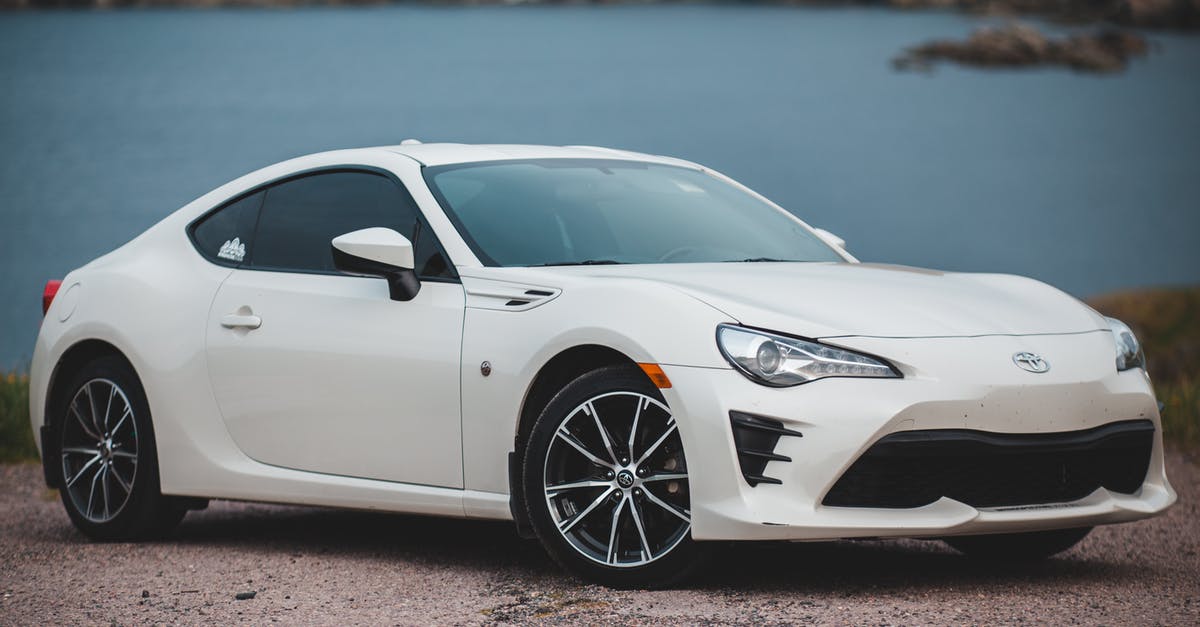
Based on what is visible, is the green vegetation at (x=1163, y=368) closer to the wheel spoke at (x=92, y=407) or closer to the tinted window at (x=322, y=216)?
the wheel spoke at (x=92, y=407)

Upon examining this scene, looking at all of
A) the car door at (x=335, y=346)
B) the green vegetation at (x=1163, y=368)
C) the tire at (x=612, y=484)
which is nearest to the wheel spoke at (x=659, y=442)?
the tire at (x=612, y=484)

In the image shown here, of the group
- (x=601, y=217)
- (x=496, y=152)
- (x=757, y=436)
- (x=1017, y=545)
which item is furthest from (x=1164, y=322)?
(x=757, y=436)

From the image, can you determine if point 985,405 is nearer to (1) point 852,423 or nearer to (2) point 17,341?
(1) point 852,423

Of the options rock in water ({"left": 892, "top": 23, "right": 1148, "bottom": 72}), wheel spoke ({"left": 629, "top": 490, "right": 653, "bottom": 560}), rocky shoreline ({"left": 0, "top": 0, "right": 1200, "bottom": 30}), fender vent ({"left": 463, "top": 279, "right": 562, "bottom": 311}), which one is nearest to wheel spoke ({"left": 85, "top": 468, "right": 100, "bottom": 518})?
fender vent ({"left": 463, "top": 279, "right": 562, "bottom": 311})

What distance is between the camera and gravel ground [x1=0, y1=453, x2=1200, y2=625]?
4.57 meters

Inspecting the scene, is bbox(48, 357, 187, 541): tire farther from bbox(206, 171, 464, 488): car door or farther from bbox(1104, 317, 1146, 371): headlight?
bbox(1104, 317, 1146, 371): headlight

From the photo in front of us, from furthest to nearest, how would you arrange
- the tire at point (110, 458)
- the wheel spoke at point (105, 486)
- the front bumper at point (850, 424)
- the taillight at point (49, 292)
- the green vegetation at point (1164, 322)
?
the green vegetation at point (1164, 322) → the taillight at point (49, 292) → the wheel spoke at point (105, 486) → the tire at point (110, 458) → the front bumper at point (850, 424)

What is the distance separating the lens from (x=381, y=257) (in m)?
5.30

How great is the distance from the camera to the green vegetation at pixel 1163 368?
9867mm

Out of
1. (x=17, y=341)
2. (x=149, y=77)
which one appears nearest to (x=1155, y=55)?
(x=149, y=77)

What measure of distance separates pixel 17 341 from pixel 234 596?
1429cm

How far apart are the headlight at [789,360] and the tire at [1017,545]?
146 cm

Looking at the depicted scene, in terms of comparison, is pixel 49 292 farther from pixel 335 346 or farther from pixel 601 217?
pixel 601 217

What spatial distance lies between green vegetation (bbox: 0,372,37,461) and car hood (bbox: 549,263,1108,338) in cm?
617
